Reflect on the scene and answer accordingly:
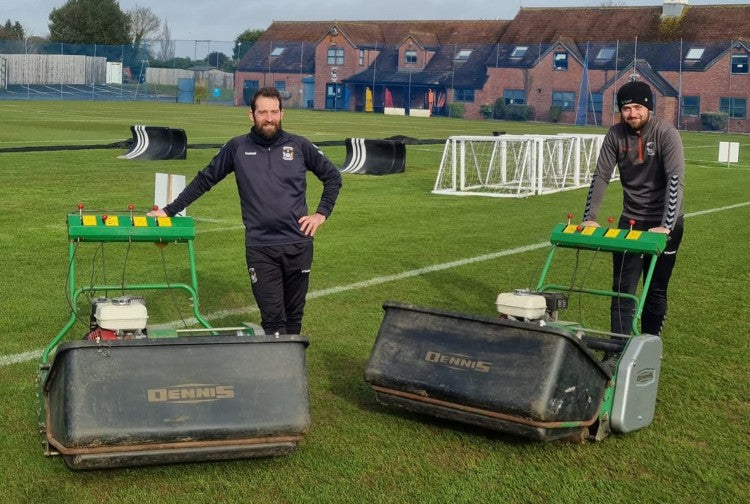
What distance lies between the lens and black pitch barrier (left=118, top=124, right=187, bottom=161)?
25.7 metres

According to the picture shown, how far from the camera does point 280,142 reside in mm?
6707

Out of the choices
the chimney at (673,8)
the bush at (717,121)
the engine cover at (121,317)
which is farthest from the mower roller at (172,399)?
the chimney at (673,8)

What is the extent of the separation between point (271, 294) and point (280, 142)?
2.83 feet

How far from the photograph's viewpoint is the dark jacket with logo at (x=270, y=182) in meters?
6.69

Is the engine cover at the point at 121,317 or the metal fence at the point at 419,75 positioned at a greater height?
the metal fence at the point at 419,75

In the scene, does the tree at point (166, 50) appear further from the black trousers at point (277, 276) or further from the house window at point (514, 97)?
the black trousers at point (277, 276)

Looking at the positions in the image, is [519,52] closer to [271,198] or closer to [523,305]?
[271,198]

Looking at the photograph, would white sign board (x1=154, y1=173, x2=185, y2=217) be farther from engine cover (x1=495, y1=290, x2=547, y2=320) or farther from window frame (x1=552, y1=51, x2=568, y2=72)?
window frame (x1=552, y1=51, x2=568, y2=72)

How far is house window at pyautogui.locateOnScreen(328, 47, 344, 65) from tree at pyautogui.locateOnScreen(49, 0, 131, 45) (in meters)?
25.3

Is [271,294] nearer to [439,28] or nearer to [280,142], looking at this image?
[280,142]

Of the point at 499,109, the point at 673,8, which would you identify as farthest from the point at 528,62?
the point at 673,8

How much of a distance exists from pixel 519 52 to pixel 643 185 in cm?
7309

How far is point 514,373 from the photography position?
5.83 m

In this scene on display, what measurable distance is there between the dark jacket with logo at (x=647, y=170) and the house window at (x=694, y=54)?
67187 mm
